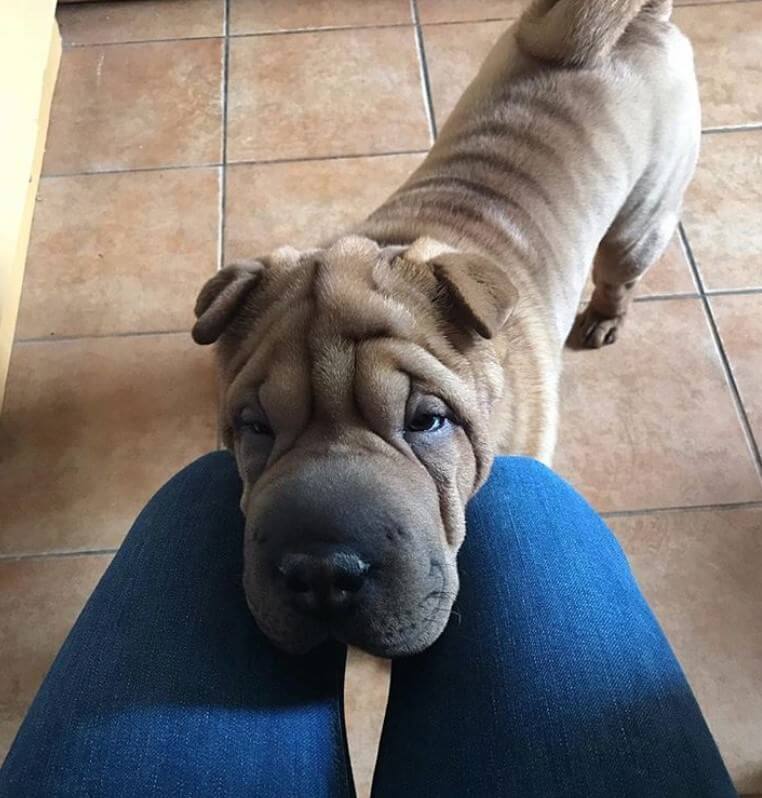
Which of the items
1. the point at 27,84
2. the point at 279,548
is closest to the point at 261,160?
the point at 27,84

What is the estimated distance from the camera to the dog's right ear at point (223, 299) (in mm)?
1221

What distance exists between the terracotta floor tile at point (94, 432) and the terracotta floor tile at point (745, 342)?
115 centimetres

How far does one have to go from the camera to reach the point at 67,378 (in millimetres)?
2100

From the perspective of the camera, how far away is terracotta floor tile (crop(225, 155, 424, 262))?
2.29 m

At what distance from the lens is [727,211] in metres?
2.31

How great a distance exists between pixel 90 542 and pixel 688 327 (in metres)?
1.38

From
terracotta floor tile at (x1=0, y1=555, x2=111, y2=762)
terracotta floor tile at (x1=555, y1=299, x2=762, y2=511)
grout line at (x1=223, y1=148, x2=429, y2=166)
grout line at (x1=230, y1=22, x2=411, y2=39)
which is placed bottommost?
terracotta floor tile at (x1=0, y1=555, x2=111, y2=762)

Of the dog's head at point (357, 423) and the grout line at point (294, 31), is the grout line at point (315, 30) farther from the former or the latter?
the dog's head at point (357, 423)

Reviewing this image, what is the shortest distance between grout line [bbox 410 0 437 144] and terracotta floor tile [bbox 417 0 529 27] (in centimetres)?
2

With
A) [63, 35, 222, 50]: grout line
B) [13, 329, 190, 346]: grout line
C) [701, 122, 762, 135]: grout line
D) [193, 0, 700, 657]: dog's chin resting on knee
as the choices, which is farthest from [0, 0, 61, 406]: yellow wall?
[701, 122, 762, 135]: grout line

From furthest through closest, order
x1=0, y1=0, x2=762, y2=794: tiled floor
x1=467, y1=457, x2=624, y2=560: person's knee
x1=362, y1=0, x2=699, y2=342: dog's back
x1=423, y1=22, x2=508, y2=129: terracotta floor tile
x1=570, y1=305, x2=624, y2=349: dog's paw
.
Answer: x1=423, y1=22, x2=508, y2=129: terracotta floor tile < x1=570, y1=305, x2=624, y2=349: dog's paw < x1=0, y1=0, x2=762, y2=794: tiled floor < x1=362, y1=0, x2=699, y2=342: dog's back < x1=467, y1=457, x2=624, y2=560: person's knee

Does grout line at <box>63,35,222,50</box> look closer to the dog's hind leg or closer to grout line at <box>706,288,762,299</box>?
the dog's hind leg

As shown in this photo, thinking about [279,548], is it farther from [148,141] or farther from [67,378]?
[148,141]

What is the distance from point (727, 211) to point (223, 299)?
1.56 metres
